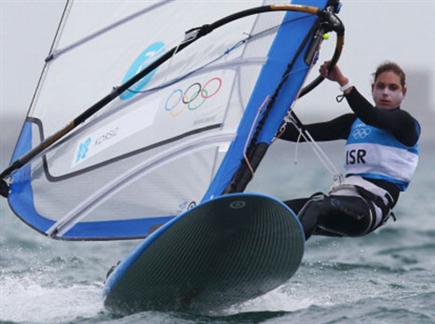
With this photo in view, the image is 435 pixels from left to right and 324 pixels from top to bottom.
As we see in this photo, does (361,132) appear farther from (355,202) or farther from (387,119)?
(355,202)

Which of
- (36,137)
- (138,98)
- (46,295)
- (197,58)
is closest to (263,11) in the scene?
(197,58)

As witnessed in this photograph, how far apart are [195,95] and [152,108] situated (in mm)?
254

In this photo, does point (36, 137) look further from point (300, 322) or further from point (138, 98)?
point (300, 322)

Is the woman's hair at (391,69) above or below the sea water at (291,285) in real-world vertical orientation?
above

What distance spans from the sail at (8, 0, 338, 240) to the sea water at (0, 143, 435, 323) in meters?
0.54

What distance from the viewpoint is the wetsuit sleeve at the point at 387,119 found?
502cm

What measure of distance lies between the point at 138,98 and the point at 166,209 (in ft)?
2.07

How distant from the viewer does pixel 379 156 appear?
5348 mm

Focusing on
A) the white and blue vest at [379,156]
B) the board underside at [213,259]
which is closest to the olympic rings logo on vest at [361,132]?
the white and blue vest at [379,156]

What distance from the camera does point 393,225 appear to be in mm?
10922

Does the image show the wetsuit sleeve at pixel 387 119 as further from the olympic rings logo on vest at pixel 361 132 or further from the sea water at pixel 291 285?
the sea water at pixel 291 285

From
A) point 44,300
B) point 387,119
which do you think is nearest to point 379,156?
point 387,119

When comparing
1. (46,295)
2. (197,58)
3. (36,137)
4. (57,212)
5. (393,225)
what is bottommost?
(393,225)

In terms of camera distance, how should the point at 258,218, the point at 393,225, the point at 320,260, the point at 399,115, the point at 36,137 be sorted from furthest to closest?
the point at 393,225, the point at 320,260, the point at 36,137, the point at 399,115, the point at 258,218
